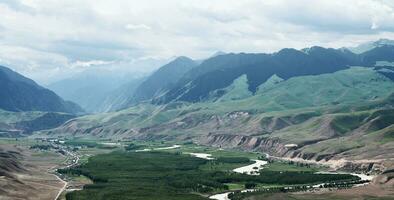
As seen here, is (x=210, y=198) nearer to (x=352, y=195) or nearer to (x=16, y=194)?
(x=352, y=195)

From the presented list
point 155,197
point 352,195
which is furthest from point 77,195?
point 352,195

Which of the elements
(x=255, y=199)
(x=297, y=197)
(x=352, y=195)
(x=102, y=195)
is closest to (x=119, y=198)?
(x=102, y=195)

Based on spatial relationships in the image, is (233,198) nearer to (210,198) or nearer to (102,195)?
(210,198)

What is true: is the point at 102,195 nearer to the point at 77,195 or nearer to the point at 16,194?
the point at 77,195

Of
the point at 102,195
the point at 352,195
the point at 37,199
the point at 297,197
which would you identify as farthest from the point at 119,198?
the point at 352,195

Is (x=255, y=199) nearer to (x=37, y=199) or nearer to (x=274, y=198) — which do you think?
(x=274, y=198)

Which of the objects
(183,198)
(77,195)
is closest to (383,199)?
(183,198)
